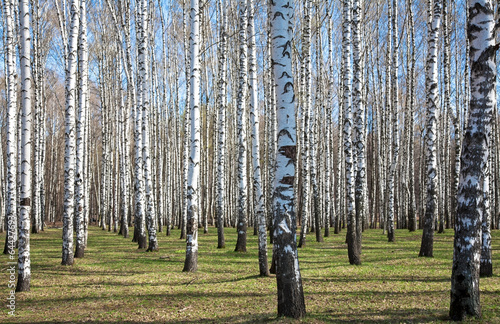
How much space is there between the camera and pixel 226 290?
680cm

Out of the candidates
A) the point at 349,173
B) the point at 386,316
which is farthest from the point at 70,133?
the point at 386,316

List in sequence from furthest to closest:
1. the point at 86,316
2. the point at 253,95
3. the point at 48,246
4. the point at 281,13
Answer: the point at 48,246 < the point at 253,95 < the point at 86,316 < the point at 281,13

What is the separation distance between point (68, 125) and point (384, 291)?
24.8ft

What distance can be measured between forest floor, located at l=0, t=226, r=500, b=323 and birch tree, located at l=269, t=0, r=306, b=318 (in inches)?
13.5

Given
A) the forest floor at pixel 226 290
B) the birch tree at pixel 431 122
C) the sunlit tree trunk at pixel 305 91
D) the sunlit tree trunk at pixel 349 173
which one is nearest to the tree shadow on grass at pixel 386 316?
the forest floor at pixel 226 290

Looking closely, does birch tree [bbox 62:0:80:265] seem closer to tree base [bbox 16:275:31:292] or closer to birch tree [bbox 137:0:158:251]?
birch tree [bbox 137:0:158:251]

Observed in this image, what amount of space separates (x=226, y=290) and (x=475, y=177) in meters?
4.49

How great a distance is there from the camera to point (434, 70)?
949 cm

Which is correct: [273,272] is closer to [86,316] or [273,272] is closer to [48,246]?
[86,316]

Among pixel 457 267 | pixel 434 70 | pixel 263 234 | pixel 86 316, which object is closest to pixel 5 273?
pixel 86 316

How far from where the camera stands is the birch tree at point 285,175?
4.58m

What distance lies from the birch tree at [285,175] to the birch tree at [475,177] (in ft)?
6.51

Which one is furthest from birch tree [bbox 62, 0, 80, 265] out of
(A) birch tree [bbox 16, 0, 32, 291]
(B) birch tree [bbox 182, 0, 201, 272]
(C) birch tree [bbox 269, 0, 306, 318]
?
(C) birch tree [bbox 269, 0, 306, 318]

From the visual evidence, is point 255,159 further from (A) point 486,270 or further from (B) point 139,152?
(A) point 486,270
